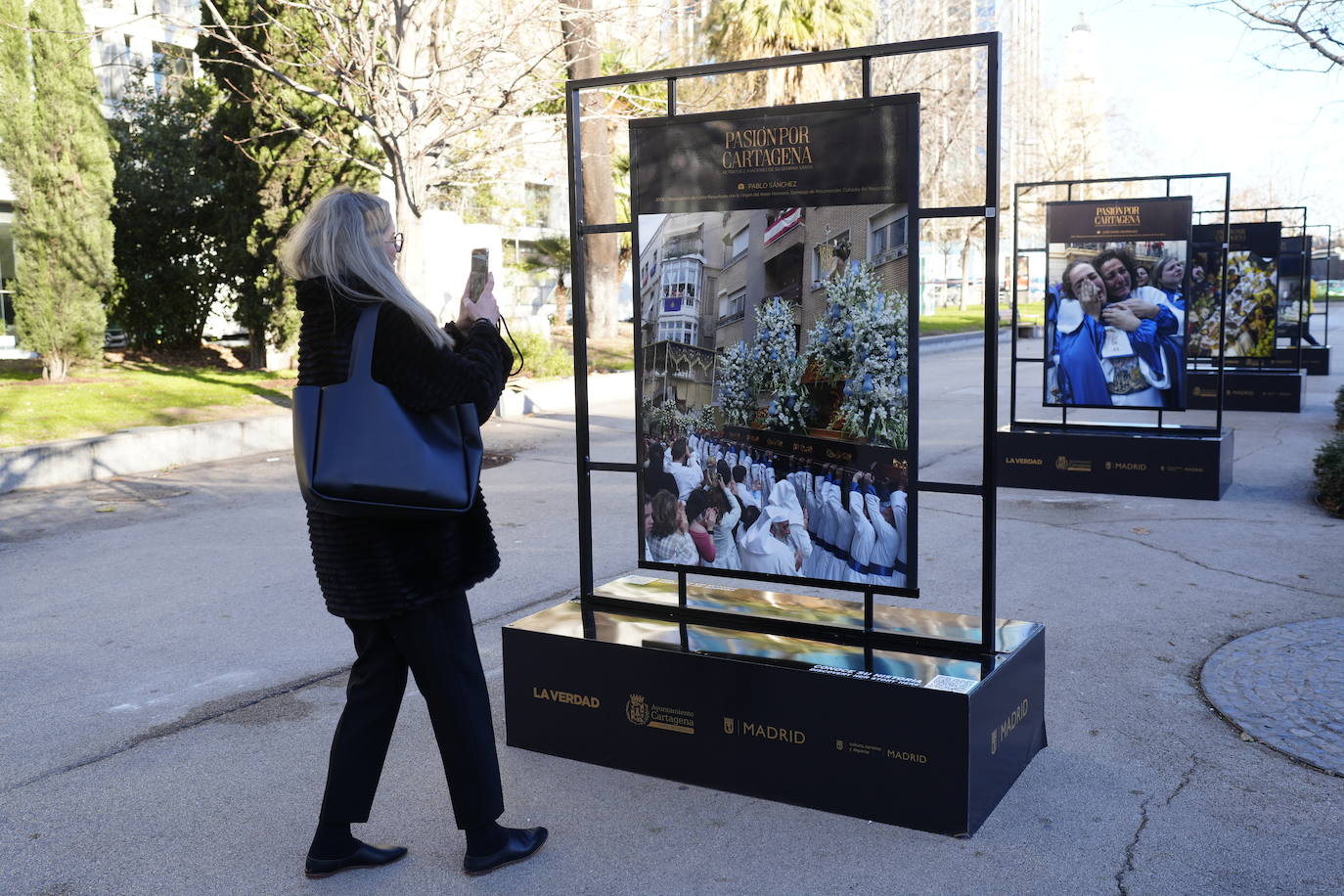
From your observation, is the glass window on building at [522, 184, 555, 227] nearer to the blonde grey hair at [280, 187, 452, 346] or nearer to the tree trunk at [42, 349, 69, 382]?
the tree trunk at [42, 349, 69, 382]

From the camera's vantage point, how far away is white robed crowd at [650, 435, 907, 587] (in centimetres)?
397

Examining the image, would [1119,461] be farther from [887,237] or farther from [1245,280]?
[1245,280]

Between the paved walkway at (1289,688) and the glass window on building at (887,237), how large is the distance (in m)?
2.32

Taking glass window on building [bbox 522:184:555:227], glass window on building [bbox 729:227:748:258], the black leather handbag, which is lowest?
the black leather handbag

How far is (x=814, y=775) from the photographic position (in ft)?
12.4

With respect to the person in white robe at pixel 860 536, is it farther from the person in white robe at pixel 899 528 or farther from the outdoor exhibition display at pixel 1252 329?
the outdoor exhibition display at pixel 1252 329

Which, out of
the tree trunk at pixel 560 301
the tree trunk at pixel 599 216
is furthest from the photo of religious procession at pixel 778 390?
the tree trunk at pixel 560 301

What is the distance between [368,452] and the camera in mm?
3086

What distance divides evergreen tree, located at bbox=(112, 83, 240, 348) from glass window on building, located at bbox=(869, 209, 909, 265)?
60.8 feet

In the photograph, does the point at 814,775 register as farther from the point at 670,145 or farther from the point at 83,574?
the point at 83,574

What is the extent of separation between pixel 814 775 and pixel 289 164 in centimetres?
1611

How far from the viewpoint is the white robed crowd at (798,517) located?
3969 mm

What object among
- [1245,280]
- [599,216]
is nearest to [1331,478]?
[1245,280]

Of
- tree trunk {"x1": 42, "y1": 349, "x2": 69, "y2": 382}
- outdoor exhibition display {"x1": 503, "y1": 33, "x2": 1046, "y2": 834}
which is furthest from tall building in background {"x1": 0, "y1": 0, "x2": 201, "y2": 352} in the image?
outdoor exhibition display {"x1": 503, "y1": 33, "x2": 1046, "y2": 834}
